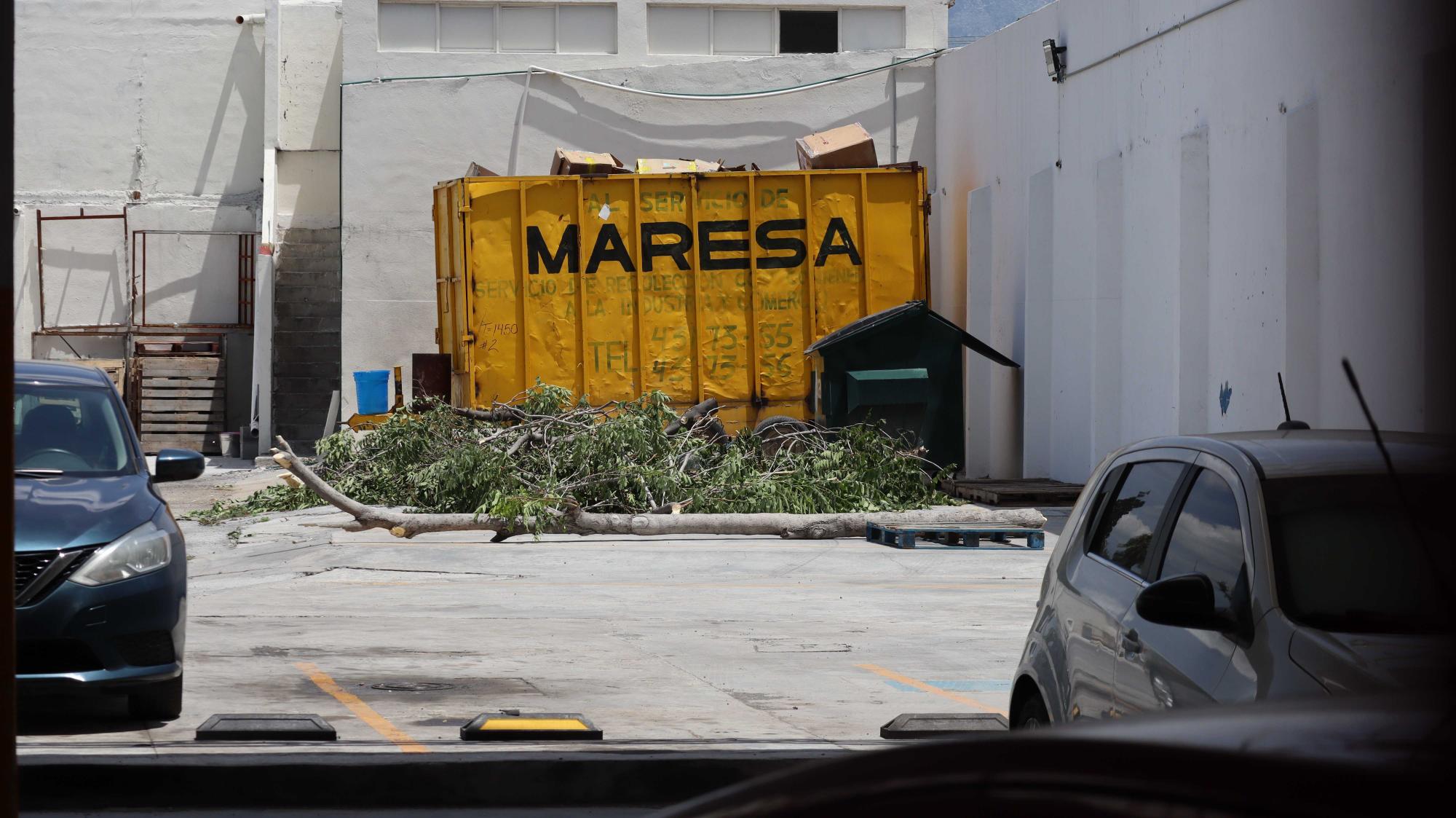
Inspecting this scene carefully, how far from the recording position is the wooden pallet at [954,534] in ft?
47.0

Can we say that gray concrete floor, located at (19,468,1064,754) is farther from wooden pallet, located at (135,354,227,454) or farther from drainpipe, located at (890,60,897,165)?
wooden pallet, located at (135,354,227,454)

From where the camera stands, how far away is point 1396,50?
11031 millimetres

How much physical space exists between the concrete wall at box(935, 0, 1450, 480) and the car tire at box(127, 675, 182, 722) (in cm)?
750

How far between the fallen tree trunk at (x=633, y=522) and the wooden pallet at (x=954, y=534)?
3.4 inches

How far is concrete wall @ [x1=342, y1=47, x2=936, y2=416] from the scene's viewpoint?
78.9 ft

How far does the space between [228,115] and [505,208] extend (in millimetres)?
11260

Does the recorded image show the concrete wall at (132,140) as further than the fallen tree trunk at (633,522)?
Yes

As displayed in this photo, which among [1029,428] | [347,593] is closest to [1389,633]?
[347,593]

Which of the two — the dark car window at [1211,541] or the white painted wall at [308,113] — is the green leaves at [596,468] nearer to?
the dark car window at [1211,541]

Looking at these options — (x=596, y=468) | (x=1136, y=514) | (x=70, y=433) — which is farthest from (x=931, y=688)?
(x=596, y=468)

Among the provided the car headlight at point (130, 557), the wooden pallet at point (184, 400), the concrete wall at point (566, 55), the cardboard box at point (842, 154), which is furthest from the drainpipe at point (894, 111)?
the car headlight at point (130, 557)

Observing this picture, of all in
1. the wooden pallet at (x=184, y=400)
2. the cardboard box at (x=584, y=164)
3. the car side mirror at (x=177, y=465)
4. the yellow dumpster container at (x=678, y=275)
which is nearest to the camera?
the car side mirror at (x=177, y=465)

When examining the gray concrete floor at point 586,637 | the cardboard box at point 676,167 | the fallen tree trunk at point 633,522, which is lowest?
the gray concrete floor at point 586,637

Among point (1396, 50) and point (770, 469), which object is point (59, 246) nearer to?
point (770, 469)
